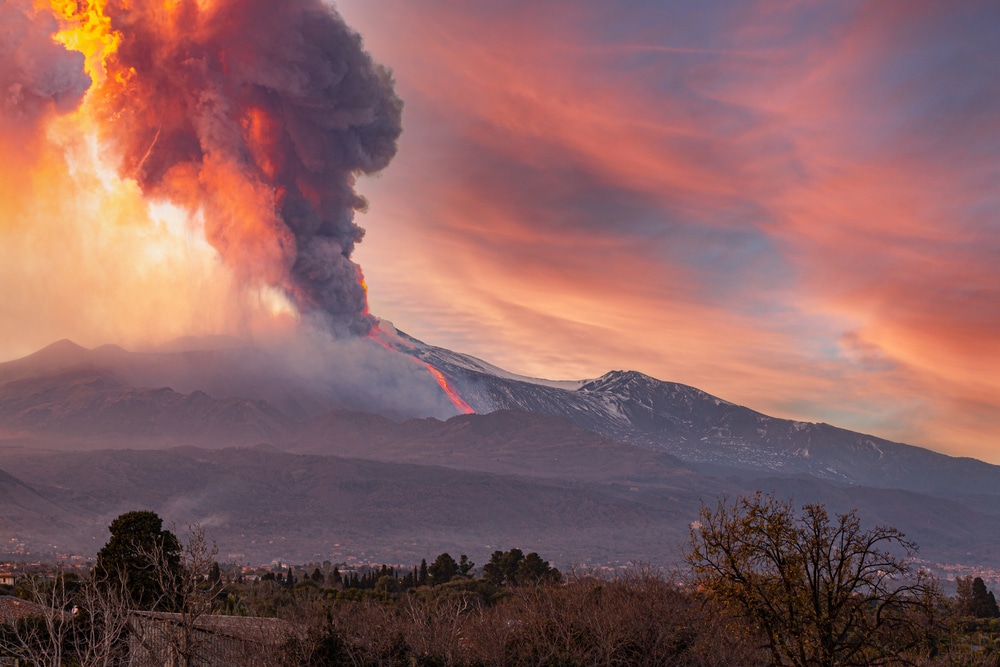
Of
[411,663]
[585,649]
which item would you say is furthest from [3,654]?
[585,649]

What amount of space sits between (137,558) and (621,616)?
28.1 meters

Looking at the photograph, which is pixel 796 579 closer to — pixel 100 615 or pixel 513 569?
pixel 100 615

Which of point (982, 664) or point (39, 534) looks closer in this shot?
point (982, 664)

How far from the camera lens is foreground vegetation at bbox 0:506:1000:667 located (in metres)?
25.7

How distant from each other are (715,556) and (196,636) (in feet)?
80.8

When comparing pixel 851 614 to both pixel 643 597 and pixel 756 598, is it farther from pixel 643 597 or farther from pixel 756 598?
pixel 643 597

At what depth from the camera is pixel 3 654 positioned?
40.8 meters

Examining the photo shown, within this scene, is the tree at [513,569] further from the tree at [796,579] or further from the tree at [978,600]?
the tree at [796,579]

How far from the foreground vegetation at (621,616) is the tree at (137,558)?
0.36 ft

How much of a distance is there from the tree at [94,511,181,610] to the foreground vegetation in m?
0.11

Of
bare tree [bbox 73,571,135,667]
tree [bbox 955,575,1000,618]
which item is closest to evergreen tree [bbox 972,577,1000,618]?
tree [bbox 955,575,1000,618]

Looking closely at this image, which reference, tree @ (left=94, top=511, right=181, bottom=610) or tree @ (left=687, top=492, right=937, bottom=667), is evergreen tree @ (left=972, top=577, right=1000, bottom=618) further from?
tree @ (left=94, top=511, right=181, bottom=610)

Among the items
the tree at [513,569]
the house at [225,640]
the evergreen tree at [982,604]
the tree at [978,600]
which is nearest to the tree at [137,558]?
the house at [225,640]

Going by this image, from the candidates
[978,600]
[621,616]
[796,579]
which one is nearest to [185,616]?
[796,579]
